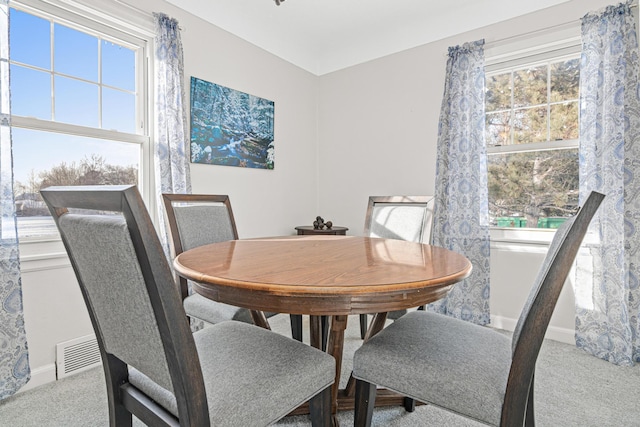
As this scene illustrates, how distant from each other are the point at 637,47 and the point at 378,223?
2.06 metres

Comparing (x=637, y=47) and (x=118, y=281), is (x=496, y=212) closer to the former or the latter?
(x=637, y=47)

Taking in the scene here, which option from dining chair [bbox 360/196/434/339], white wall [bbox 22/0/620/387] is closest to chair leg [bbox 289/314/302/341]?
dining chair [bbox 360/196/434/339]

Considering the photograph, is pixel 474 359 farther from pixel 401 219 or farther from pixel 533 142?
pixel 533 142

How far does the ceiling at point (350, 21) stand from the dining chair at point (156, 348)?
2.45m

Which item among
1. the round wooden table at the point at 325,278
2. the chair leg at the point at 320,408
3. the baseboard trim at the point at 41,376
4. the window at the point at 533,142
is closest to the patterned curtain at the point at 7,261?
the baseboard trim at the point at 41,376

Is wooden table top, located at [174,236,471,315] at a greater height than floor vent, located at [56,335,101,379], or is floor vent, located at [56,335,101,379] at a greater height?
wooden table top, located at [174,236,471,315]

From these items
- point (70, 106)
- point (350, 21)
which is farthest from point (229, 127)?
point (350, 21)

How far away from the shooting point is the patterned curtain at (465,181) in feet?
9.07

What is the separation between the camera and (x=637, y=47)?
2.24 meters

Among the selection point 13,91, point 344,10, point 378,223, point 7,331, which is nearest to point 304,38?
point 344,10

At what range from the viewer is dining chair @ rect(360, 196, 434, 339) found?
→ 2.17 meters

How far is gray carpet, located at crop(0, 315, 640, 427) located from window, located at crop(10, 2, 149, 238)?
910 millimetres

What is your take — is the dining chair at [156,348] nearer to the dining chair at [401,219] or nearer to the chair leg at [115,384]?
the chair leg at [115,384]

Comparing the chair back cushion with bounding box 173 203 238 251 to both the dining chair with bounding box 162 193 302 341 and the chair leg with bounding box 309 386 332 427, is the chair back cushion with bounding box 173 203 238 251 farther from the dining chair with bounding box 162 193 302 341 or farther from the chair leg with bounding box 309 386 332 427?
the chair leg with bounding box 309 386 332 427
